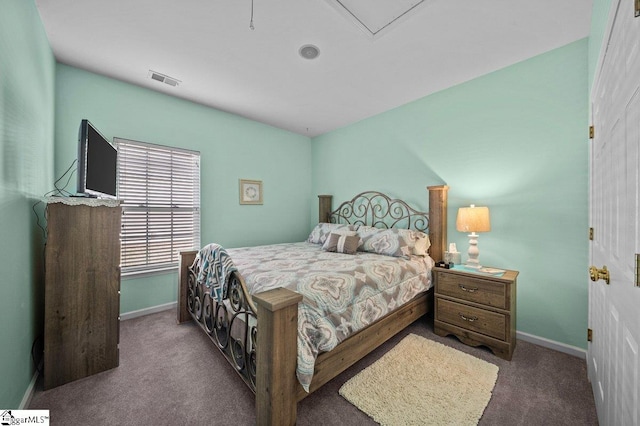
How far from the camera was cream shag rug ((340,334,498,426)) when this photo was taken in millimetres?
1495

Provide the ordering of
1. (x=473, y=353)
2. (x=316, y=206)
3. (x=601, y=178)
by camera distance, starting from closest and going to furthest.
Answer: (x=601, y=178) < (x=473, y=353) < (x=316, y=206)

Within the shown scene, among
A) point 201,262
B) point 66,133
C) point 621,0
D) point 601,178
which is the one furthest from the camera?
point 66,133

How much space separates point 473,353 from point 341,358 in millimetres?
1324

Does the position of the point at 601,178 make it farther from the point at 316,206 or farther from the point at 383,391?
the point at 316,206

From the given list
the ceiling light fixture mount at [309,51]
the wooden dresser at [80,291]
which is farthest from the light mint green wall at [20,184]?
the ceiling light fixture mount at [309,51]

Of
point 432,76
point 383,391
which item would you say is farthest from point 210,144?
point 383,391

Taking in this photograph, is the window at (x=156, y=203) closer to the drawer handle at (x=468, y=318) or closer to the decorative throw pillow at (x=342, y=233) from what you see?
the decorative throw pillow at (x=342, y=233)

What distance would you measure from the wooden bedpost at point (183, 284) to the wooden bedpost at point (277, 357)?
1812 mm

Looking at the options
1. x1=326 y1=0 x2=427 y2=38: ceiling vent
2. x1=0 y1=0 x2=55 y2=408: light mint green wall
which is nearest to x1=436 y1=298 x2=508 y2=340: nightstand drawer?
x1=326 y1=0 x2=427 y2=38: ceiling vent

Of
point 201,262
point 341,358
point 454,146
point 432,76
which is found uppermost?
point 432,76

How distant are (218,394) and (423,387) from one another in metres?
1.42

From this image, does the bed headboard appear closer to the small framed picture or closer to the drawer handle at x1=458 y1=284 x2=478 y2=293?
the drawer handle at x1=458 y1=284 x2=478 y2=293

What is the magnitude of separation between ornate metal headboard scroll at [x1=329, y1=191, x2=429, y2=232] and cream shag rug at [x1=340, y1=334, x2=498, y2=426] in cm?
155

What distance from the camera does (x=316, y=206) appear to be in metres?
4.74
